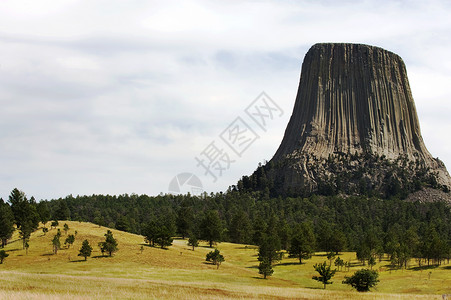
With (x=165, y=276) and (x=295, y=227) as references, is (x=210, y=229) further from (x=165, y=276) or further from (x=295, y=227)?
(x=165, y=276)

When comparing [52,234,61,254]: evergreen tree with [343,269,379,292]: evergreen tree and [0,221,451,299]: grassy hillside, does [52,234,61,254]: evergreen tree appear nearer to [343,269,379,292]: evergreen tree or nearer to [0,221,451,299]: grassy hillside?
[0,221,451,299]: grassy hillside

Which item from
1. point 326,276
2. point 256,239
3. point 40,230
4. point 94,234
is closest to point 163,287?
point 326,276

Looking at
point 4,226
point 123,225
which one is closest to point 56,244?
point 4,226

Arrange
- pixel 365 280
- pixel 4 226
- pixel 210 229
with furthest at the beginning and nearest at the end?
pixel 210 229
pixel 4 226
pixel 365 280

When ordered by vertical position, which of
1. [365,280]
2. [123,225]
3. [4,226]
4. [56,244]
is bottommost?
[365,280]

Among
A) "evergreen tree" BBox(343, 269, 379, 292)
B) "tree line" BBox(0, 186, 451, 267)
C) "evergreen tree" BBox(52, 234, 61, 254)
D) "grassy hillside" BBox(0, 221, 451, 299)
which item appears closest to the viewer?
"grassy hillside" BBox(0, 221, 451, 299)

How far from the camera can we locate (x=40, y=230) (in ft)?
391

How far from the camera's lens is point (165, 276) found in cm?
7569

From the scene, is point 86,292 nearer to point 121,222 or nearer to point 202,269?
point 202,269

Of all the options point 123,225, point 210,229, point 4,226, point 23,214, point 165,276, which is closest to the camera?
point 165,276

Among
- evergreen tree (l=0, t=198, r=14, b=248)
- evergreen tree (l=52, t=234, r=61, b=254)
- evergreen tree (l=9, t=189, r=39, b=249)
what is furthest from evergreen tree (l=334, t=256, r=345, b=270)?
evergreen tree (l=0, t=198, r=14, b=248)

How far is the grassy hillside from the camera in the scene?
52.1 m

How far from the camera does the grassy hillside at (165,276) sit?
5206 centimetres

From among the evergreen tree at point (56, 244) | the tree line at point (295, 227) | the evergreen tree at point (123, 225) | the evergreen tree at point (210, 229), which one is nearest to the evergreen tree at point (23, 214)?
the tree line at point (295, 227)
